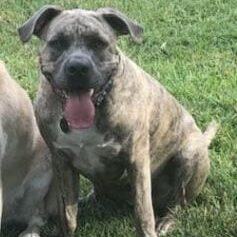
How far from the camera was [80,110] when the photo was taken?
4.34 meters

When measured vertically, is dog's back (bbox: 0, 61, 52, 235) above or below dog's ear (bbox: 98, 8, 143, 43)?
below

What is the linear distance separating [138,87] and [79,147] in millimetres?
490

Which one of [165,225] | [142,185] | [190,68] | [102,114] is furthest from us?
[190,68]

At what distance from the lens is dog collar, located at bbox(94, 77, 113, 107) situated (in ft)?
14.7

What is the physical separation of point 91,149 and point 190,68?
9.33ft

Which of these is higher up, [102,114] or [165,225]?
[102,114]

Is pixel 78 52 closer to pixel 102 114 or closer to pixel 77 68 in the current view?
pixel 77 68

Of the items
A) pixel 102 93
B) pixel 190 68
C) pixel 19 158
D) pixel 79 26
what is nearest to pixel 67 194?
pixel 19 158

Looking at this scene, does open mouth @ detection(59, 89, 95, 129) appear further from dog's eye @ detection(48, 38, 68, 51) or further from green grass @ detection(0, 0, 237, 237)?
green grass @ detection(0, 0, 237, 237)

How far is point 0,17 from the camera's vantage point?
864cm

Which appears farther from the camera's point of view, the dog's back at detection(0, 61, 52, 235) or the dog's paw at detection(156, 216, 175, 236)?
the dog's paw at detection(156, 216, 175, 236)

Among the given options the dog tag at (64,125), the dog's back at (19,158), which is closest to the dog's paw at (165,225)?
the dog's back at (19,158)

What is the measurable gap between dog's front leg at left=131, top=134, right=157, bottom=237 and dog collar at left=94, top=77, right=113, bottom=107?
12.7 inches

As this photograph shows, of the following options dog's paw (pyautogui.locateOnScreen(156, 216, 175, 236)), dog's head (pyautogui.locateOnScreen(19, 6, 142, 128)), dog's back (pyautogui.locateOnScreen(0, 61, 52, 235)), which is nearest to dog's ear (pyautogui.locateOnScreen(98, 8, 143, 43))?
dog's head (pyautogui.locateOnScreen(19, 6, 142, 128))
